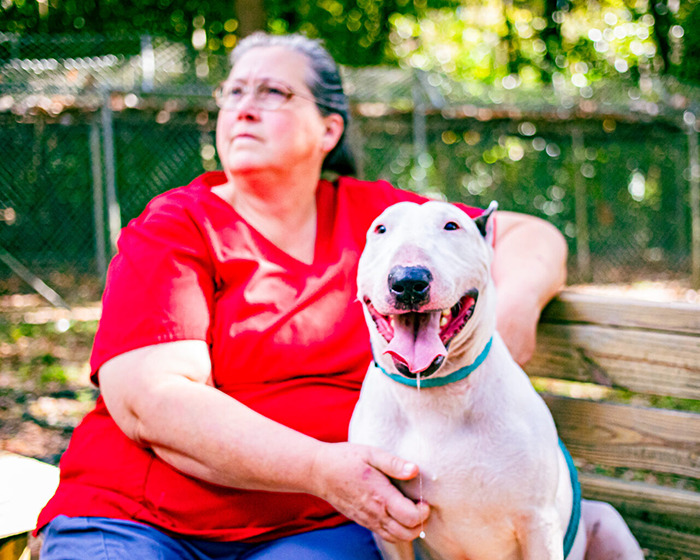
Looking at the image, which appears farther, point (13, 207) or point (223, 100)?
point (13, 207)

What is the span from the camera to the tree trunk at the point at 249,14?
8180 mm

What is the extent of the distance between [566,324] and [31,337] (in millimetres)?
5855

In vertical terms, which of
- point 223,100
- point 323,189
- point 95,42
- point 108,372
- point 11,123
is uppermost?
point 95,42

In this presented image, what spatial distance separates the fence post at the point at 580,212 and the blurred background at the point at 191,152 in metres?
0.02

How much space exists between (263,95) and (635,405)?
57.3 inches

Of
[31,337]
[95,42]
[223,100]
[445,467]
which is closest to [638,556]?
[445,467]


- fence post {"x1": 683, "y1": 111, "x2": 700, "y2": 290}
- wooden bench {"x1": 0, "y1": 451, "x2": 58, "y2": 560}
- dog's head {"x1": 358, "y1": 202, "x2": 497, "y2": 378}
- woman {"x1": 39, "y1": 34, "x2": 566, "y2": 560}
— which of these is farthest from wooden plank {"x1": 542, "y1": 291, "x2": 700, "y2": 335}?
fence post {"x1": 683, "y1": 111, "x2": 700, "y2": 290}

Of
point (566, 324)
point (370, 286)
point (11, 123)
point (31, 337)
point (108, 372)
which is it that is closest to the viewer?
point (370, 286)

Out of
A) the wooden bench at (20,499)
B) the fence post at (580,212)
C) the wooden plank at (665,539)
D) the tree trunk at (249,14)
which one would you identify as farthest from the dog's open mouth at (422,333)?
the fence post at (580,212)

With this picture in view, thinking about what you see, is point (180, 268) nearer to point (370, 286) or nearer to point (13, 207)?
point (370, 286)

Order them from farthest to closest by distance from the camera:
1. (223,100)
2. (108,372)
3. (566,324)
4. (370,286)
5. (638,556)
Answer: (566,324), (223,100), (638,556), (108,372), (370,286)

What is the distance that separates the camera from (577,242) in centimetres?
982

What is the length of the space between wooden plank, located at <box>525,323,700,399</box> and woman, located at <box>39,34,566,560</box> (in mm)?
243

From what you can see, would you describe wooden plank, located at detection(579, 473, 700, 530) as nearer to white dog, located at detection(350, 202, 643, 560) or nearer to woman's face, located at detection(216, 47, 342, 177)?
white dog, located at detection(350, 202, 643, 560)
